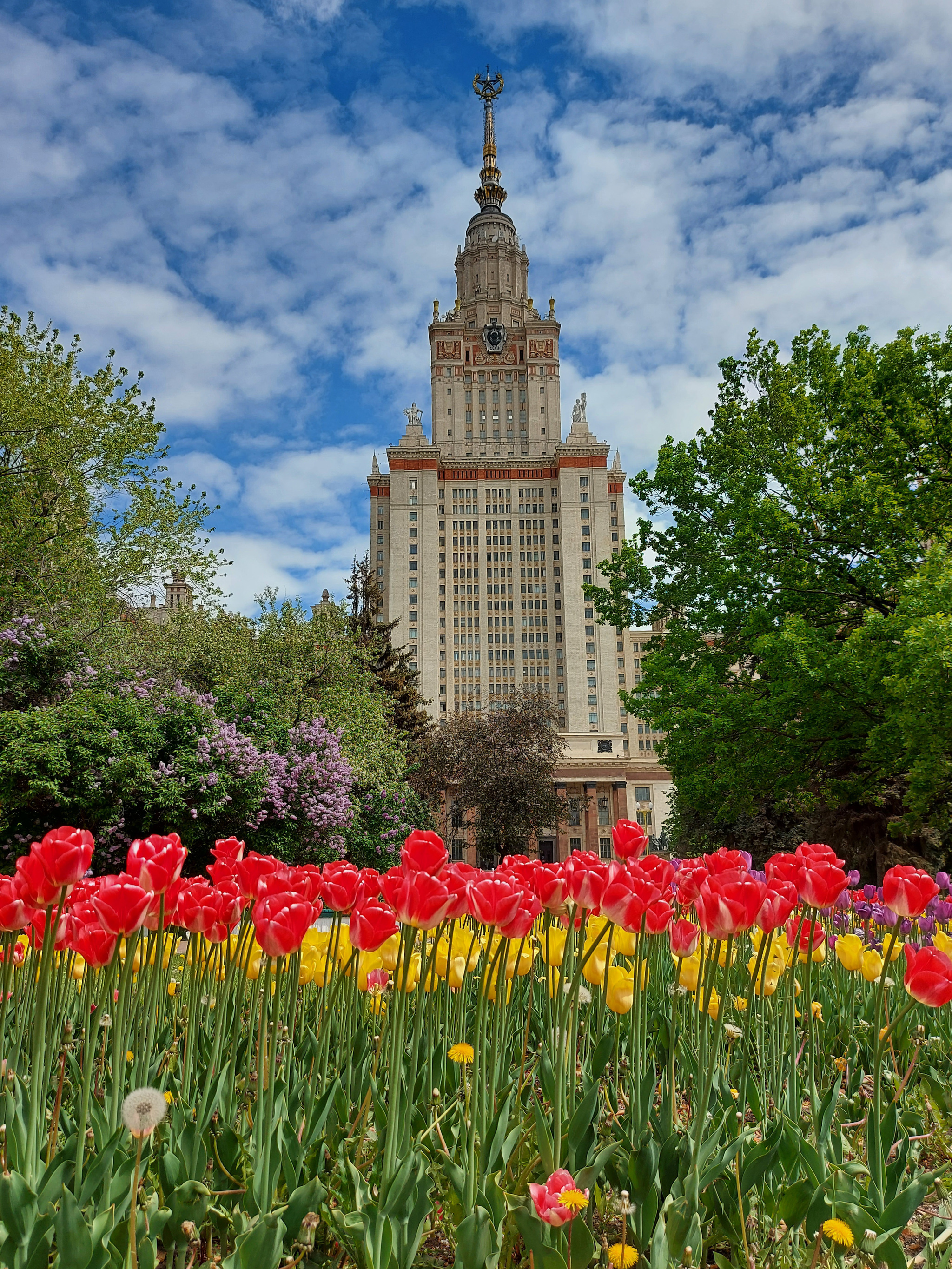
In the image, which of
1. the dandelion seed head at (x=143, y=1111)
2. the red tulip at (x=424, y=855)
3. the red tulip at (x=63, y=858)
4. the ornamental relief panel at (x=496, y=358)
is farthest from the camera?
the ornamental relief panel at (x=496, y=358)

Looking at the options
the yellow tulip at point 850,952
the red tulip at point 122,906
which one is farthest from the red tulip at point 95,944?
the yellow tulip at point 850,952

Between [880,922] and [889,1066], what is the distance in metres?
1.53

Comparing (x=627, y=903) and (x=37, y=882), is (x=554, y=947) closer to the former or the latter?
(x=627, y=903)

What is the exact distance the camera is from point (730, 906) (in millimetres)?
2166

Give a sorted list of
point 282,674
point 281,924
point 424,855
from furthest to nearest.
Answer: point 282,674 → point 424,855 → point 281,924

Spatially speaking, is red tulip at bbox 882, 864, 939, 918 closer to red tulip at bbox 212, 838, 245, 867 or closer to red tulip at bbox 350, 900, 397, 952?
red tulip at bbox 350, 900, 397, 952

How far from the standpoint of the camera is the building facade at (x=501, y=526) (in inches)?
3406

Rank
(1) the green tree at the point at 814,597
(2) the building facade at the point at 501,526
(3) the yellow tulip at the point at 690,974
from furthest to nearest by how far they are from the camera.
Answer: (2) the building facade at the point at 501,526 → (1) the green tree at the point at 814,597 → (3) the yellow tulip at the point at 690,974

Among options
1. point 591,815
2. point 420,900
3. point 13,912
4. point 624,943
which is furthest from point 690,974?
point 591,815

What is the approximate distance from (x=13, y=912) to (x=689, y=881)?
7.01 ft

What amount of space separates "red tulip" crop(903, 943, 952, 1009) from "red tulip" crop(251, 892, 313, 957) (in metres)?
1.63

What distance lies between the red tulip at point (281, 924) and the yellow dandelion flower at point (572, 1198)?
0.79 m

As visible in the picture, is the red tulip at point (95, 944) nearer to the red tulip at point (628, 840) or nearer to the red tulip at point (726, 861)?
the red tulip at point (628, 840)

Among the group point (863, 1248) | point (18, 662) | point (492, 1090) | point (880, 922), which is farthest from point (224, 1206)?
point (18, 662)
